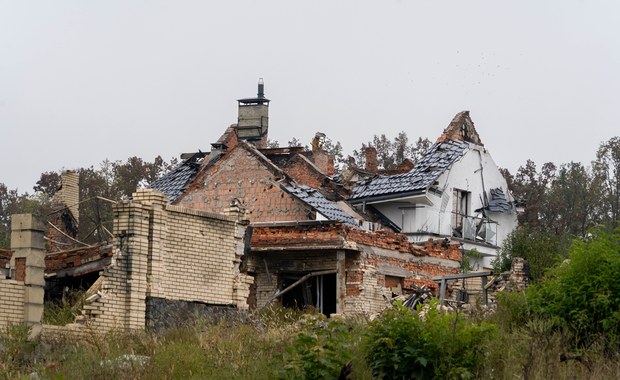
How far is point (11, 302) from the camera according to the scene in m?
21.5

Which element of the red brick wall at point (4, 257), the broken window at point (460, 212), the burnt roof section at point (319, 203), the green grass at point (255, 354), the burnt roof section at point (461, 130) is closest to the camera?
the green grass at point (255, 354)

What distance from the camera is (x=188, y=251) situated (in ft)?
83.7

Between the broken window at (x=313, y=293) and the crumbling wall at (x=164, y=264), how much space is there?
4.50 metres

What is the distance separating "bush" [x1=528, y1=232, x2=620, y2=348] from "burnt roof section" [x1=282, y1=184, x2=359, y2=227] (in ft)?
50.6

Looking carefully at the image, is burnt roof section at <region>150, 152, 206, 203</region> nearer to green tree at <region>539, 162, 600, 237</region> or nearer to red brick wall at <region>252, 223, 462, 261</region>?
red brick wall at <region>252, 223, 462, 261</region>

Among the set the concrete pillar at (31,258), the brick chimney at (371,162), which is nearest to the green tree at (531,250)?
the brick chimney at (371,162)

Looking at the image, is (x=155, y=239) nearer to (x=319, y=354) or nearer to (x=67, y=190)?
(x=319, y=354)

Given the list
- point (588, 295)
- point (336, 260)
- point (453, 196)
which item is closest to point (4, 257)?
point (336, 260)

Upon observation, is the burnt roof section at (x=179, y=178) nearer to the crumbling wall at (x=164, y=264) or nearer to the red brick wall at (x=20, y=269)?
the crumbling wall at (x=164, y=264)

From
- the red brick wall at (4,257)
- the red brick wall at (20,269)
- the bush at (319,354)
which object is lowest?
the bush at (319,354)

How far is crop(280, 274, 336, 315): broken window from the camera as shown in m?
31.2

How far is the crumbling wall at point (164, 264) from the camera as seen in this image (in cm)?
2369

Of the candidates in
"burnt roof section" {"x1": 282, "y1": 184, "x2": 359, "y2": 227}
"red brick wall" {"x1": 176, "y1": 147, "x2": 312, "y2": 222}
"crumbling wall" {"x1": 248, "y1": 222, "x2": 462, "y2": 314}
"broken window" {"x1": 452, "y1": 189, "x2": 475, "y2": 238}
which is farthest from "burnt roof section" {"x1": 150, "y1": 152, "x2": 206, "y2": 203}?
"broken window" {"x1": 452, "y1": 189, "x2": 475, "y2": 238}

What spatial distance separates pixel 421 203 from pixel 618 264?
69.3ft
